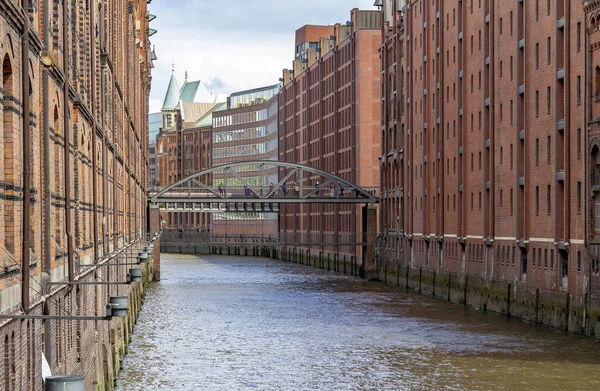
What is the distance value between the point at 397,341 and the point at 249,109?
13798 cm

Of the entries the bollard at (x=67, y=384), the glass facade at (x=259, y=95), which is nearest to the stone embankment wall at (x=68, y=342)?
the bollard at (x=67, y=384)

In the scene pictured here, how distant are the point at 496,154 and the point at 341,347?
19152mm

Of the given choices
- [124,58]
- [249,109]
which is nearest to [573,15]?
[124,58]

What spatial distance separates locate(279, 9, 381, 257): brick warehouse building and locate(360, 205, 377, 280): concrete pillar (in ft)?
20.9

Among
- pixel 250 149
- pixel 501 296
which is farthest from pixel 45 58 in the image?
pixel 250 149

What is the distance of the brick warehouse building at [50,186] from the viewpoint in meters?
14.6

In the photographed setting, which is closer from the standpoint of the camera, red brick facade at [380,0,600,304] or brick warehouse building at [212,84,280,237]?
red brick facade at [380,0,600,304]

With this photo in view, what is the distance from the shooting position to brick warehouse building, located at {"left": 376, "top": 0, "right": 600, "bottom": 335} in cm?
4956

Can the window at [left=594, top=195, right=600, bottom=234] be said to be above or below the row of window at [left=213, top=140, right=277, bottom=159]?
below

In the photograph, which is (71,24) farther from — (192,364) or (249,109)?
(249,109)

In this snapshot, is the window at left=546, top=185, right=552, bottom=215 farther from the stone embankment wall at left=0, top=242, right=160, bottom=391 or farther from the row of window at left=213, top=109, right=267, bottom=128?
the row of window at left=213, top=109, right=267, bottom=128

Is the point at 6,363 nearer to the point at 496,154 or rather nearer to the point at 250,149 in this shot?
the point at 496,154

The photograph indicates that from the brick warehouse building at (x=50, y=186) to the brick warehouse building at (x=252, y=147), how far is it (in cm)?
13191

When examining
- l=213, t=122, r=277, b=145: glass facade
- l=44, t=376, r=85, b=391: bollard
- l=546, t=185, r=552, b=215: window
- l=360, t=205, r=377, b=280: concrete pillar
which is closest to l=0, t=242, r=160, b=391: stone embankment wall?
l=44, t=376, r=85, b=391: bollard
